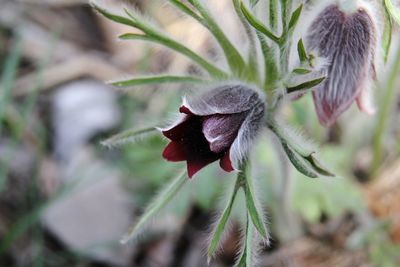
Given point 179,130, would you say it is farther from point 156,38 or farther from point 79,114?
point 79,114

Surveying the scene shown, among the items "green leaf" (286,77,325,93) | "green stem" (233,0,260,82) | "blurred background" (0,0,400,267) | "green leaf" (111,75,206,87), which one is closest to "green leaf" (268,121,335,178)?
"green leaf" (286,77,325,93)

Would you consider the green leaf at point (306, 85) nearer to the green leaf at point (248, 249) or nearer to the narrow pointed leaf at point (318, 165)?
the narrow pointed leaf at point (318, 165)

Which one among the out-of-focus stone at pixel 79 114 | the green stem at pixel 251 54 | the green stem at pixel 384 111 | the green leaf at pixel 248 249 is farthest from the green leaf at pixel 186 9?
the out-of-focus stone at pixel 79 114

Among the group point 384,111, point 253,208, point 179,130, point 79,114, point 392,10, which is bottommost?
point 79,114

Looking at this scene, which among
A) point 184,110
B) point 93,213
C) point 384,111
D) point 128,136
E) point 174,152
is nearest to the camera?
point 184,110

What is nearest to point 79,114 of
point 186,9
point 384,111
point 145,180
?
point 145,180

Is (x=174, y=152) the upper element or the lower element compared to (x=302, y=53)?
lower
